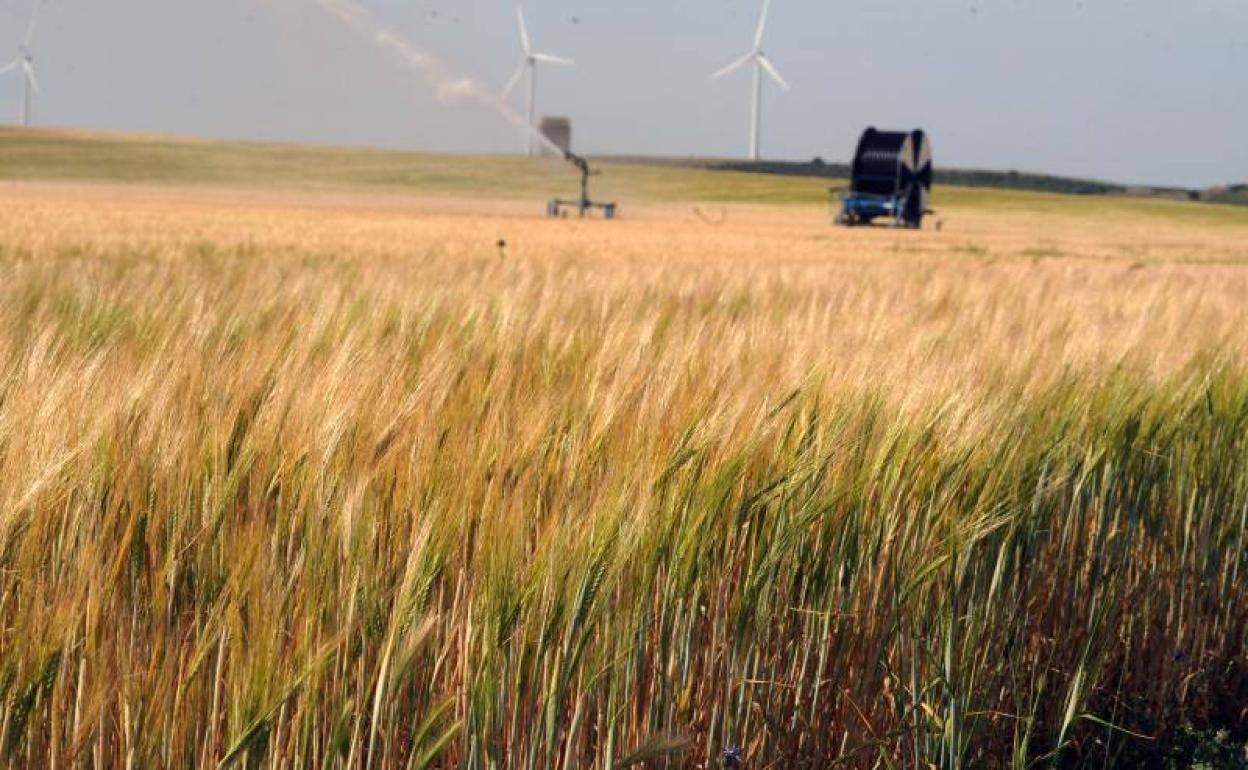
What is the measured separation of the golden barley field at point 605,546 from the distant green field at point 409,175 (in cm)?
6265

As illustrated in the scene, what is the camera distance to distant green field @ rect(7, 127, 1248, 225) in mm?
68125

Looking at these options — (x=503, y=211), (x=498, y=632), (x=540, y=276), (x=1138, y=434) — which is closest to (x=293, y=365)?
(x=498, y=632)

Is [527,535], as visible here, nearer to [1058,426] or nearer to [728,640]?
[728,640]

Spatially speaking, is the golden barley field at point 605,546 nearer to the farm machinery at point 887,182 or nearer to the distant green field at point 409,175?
the farm machinery at point 887,182

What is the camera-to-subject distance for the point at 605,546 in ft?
6.98

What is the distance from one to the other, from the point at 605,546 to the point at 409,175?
2997 inches

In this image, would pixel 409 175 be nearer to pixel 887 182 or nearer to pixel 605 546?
pixel 887 182

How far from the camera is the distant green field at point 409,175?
68.1m

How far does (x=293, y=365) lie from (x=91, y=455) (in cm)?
106

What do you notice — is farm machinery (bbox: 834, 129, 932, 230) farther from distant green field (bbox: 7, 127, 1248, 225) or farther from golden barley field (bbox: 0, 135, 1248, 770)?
golden barley field (bbox: 0, 135, 1248, 770)

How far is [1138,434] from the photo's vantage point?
3791 mm

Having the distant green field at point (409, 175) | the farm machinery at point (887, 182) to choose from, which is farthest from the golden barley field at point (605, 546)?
the distant green field at point (409, 175)

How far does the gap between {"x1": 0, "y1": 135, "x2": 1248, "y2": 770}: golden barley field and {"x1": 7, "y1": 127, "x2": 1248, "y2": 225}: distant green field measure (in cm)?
6265

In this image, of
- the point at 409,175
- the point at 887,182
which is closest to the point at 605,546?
the point at 887,182
